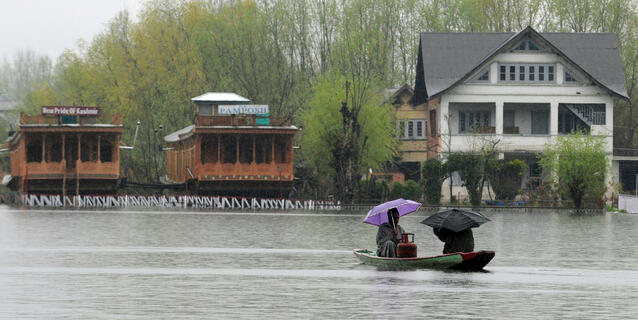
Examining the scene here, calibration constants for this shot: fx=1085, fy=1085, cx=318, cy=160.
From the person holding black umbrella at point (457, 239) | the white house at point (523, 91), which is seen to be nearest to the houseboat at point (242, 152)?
the white house at point (523, 91)

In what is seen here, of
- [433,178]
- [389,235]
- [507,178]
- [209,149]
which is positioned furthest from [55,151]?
[389,235]

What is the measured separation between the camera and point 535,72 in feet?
258

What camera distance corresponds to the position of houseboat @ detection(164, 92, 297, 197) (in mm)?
74750

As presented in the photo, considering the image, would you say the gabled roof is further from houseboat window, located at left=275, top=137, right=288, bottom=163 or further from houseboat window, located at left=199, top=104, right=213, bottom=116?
houseboat window, located at left=199, top=104, right=213, bottom=116

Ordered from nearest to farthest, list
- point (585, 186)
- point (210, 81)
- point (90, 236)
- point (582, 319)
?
point (582, 319), point (90, 236), point (585, 186), point (210, 81)

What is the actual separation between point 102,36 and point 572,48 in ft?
136

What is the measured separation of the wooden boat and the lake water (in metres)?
0.29

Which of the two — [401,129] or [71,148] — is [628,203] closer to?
[401,129]

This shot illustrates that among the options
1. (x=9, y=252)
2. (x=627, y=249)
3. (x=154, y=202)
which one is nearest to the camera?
(x=9, y=252)

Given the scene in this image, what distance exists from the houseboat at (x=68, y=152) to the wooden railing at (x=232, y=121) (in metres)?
5.70

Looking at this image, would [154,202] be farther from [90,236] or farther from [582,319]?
[582,319]

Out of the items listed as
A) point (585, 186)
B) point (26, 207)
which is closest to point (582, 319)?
point (585, 186)

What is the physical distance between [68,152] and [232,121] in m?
12.0

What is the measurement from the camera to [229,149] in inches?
3027
